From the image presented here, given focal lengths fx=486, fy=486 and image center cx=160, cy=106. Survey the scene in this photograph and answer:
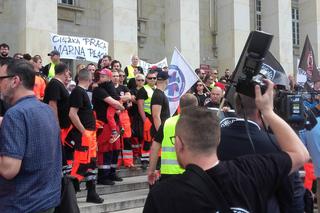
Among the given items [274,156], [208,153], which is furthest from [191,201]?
[274,156]

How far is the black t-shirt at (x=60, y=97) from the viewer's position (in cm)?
661

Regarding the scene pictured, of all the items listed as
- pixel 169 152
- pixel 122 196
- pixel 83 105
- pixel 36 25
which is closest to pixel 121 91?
pixel 122 196

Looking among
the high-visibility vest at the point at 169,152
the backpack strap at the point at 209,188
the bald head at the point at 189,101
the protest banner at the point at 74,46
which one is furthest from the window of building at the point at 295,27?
the backpack strap at the point at 209,188

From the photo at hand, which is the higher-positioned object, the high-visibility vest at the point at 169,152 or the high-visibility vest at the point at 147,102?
the high-visibility vest at the point at 147,102

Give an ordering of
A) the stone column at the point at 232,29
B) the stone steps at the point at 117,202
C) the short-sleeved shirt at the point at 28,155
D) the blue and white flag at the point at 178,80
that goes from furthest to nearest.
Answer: the stone column at the point at 232,29 < the blue and white flag at the point at 178,80 < the stone steps at the point at 117,202 < the short-sleeved shirt at the point at 28,155

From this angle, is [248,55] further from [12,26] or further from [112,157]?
[12,26]

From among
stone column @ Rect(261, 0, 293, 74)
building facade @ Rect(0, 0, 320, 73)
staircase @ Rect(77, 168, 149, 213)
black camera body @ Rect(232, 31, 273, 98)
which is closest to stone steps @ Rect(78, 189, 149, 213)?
staircase @ Rect(77, 168, 149, 213)

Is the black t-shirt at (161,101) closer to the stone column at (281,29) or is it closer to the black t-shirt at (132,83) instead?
the black t-shirt at (132,83)

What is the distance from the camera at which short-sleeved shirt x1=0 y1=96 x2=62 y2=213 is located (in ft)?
10.7

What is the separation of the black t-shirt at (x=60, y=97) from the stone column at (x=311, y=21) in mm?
18054

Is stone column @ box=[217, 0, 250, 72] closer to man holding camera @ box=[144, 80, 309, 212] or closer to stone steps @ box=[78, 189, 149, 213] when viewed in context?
stone steps @ box=[78, 189, 149, 213]

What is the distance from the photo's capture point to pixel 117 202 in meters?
7.31

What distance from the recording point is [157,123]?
726 cm

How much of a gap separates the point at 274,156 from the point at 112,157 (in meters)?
5.95
